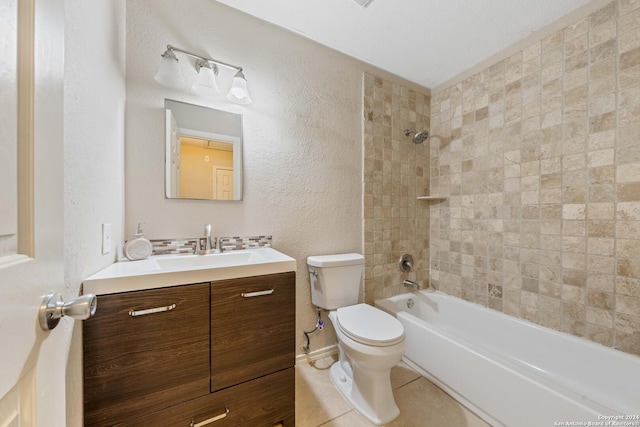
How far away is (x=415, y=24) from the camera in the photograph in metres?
1.60

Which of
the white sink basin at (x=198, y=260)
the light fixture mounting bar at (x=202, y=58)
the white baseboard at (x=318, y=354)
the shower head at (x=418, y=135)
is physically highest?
the light fixture mounting bar at (x=202, y=58)

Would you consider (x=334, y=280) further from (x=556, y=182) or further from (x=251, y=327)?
(x=556, y=182)

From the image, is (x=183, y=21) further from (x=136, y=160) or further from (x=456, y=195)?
(x=456, y=195)

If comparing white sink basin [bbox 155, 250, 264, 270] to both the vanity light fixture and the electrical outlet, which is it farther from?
the vanity light fixture

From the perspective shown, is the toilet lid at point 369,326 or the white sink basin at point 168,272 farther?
the toilet lid at point 369,326

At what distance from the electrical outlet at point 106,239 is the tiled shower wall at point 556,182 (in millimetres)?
2382

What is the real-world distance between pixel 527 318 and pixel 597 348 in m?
0.35

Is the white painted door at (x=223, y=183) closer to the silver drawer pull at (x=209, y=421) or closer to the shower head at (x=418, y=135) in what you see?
the silver drawer pull at (x=209, y=421)

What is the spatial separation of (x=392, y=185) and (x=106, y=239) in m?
1.92

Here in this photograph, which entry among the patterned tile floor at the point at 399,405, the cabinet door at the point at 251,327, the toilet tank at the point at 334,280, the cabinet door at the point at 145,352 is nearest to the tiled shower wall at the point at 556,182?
the patterned tile floor at the point at 399,405

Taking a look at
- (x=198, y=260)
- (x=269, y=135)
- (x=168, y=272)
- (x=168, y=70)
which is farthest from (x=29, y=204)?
(x=269, y=135)

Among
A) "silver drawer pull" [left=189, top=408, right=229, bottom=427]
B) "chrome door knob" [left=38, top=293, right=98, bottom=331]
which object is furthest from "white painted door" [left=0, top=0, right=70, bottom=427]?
"silver drawer pull" [left=189, top=408, right=229, bottom=427]

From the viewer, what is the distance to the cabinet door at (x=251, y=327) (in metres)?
0.98

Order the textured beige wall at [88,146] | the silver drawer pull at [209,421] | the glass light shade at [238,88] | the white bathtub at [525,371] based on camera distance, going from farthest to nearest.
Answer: the glass light shade at [238,88]
the white bathtub at [525,371]
the silver drawer pull at [209,421]
the textured beige wall at [88,146]
